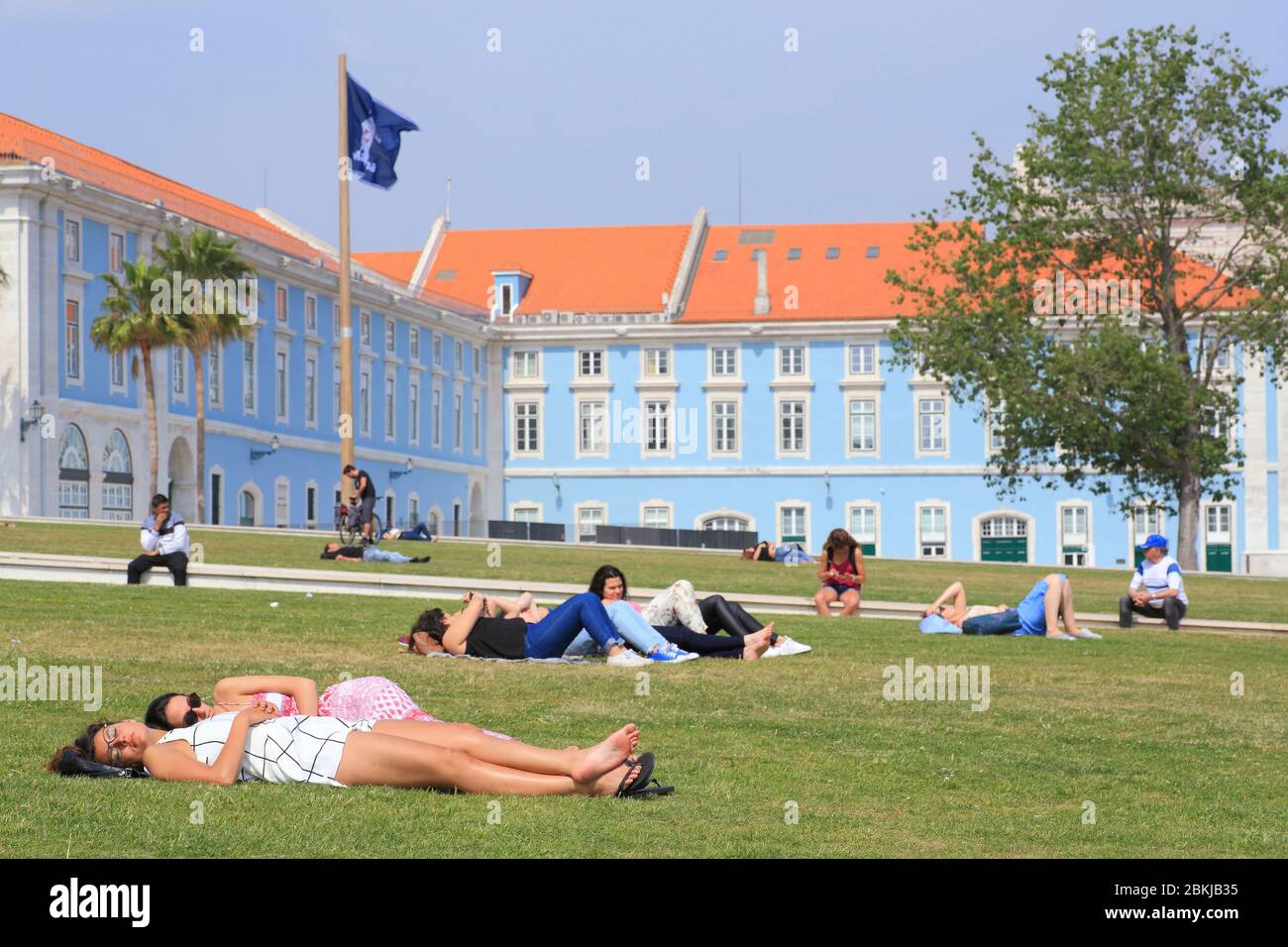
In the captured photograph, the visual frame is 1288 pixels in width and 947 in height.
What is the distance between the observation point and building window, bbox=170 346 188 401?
186ft

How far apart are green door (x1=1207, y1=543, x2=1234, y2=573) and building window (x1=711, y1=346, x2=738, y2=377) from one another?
758 inches

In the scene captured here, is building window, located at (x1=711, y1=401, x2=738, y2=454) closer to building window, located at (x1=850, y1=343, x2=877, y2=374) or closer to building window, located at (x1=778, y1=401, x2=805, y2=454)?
building window, located at (x1=778, y1=401, x2=805, y2=454)

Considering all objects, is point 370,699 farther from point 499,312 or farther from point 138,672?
point 499,312

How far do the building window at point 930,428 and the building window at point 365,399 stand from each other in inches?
847

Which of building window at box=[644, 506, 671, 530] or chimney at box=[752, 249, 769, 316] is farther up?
chimney at box=[752, 249, 769, 316]

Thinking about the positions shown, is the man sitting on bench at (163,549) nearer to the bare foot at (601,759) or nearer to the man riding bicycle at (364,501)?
the man riding bicycle at (364,501)

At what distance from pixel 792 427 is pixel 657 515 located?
21.0 feet

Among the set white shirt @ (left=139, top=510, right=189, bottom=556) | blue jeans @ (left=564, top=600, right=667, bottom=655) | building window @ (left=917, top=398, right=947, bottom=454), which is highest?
building window @ (left=917, top=398, right=947, bottom=454)

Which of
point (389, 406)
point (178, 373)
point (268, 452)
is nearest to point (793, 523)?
point (389, 406)

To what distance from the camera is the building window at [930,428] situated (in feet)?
254

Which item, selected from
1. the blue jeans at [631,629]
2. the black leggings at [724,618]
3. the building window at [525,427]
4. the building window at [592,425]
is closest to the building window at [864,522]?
the building window at [592,425]

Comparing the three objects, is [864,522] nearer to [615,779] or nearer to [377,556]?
[377,556]

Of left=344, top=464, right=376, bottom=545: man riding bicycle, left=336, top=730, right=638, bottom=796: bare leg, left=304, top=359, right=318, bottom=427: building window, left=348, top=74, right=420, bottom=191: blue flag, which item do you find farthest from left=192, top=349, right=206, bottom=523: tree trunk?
left=336, top=730, right=638, bottom=796: bare leg
